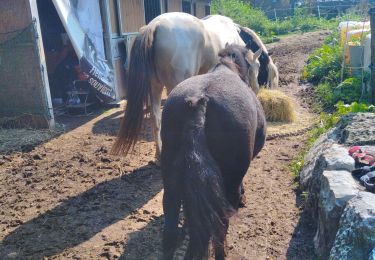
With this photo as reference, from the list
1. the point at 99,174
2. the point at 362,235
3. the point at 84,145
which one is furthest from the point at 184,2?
the point at 362,235

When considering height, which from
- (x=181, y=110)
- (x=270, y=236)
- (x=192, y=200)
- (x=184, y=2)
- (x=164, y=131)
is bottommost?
(x=270, y=236)

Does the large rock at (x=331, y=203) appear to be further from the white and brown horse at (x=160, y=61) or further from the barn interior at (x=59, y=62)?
the barn interior at (x=59, y=62)

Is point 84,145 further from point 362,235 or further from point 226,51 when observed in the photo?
point 362,235

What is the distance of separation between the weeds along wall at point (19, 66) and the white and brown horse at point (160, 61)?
269 cm

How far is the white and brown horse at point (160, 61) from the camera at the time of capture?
425 centimetres

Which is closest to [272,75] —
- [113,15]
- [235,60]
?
[113,15]

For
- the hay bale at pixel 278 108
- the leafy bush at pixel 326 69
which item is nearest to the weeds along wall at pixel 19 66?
the hay bale at pixel 278 108

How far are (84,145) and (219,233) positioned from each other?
4048 mm

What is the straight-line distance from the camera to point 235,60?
142 inches

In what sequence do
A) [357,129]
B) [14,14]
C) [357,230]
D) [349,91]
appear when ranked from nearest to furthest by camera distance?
[357,230] < [357,129] < [14,14] < [349,91]

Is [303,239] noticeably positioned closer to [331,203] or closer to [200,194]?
[331,203]

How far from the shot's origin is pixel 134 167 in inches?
198

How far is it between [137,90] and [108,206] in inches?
53.6

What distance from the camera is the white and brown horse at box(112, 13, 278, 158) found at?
425 cm
